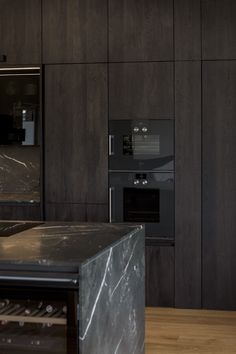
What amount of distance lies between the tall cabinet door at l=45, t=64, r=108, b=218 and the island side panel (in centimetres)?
182

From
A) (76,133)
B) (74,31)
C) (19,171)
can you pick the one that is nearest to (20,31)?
(74,31)

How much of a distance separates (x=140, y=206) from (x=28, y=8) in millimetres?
2047

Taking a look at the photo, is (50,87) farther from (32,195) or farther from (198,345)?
(198,345)

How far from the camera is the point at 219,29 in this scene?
14.5 feet

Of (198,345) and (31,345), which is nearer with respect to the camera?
(31,345)

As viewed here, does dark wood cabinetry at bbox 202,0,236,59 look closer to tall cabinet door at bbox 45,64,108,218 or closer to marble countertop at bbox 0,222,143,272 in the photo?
tall cabinet door at bbox 45,64,108,218

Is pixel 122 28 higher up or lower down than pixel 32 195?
higher up

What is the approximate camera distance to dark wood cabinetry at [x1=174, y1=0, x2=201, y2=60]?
4.47 m

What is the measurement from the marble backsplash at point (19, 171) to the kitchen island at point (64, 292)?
2.90 m

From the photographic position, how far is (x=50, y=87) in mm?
4719

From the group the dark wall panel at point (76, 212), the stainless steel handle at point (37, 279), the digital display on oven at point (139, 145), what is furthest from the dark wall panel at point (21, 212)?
the stainless steel handle at point (37, 279)

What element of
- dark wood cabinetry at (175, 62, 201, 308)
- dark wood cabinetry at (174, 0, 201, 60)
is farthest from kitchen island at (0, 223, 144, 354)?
dark wood cabinetry at (174, 0, 201, 60)

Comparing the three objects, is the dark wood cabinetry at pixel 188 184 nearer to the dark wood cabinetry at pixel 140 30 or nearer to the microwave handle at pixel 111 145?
the dark wood cabinetry at pixel 140 30

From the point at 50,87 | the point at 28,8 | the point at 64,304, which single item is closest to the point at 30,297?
the point at 64,304
